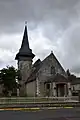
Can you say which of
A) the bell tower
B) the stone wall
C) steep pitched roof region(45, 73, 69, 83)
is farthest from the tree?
the bell tower

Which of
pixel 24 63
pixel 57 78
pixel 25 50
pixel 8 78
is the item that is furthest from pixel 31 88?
pixel 25 50

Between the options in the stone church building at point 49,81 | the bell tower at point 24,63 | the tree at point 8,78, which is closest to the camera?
the stone church building at point 49,81

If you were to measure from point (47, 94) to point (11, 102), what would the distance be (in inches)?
959

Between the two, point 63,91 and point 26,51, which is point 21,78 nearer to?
point 26,51

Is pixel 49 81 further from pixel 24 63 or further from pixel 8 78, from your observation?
pixel 24 63

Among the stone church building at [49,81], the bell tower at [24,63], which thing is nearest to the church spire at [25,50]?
the bell tower at [24,63]

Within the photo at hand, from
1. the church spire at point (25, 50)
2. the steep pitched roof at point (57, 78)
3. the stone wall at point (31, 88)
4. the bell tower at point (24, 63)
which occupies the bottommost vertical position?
the stone wall at point (31, 88)

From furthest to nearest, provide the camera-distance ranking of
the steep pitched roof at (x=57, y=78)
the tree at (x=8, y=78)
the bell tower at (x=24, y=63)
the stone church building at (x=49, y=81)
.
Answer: the bell tower at (x=24, y=63), the tree at (x=8, y=78), the stone church building at (x=49, y=81), the steep pitched roof at (x=57, y=78)

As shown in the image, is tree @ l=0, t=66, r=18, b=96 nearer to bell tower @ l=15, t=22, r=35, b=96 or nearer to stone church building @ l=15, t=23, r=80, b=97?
stone church building @ l=15, t=23, r=80, b=97

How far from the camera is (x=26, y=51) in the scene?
2699 inches

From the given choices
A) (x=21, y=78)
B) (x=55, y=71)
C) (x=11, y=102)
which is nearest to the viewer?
(x=11, y=102)

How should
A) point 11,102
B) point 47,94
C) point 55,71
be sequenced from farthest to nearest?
1. point 55,71
2. point 47,94
3. point 11,102

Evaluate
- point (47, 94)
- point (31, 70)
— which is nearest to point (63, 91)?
point (47, 94)

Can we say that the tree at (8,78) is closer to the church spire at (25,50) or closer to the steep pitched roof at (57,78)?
the steep pitched roof at (57,78)
